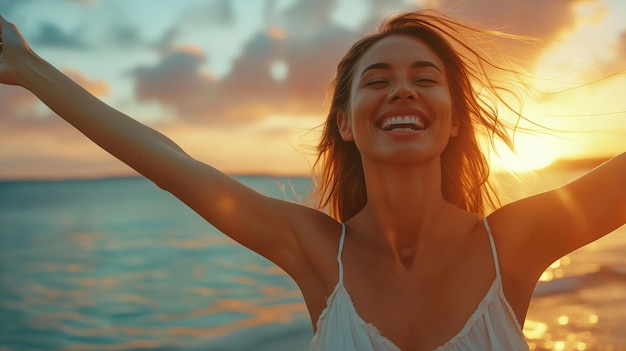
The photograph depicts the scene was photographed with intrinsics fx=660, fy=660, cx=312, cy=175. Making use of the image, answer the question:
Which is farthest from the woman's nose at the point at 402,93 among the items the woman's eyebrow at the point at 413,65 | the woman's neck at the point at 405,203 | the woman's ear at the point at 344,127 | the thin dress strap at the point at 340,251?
the thin dress strap at the point at 340,251

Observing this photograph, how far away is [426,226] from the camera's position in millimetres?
2689

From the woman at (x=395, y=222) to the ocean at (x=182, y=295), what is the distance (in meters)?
0.87

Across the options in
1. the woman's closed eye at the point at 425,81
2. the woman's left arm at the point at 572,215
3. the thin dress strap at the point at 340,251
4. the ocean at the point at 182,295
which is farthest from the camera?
the ocean at the point at 182,295

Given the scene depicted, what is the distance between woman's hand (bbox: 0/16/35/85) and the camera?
2609mm

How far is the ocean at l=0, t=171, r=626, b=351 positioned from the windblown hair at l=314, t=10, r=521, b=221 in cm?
38

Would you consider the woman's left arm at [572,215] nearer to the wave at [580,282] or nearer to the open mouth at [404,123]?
the open mouth at [404,123]

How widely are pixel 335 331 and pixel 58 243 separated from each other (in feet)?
57.3

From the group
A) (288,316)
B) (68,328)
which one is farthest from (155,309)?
(288,316)

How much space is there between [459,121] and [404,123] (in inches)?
22.1

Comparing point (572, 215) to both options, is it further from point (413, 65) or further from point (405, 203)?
point (413, 65)

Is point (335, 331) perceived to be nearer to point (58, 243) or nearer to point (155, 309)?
point (155, 309)

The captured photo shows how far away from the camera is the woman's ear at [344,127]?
9.71 feet

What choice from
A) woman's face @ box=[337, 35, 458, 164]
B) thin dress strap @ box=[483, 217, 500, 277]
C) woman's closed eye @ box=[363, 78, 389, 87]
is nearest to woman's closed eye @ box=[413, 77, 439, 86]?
woman's face @ box=[337, 35, 458, 164]

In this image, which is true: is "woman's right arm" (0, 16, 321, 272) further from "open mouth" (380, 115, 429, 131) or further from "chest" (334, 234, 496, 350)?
"open mouth" (380, 115, 429, 131)
